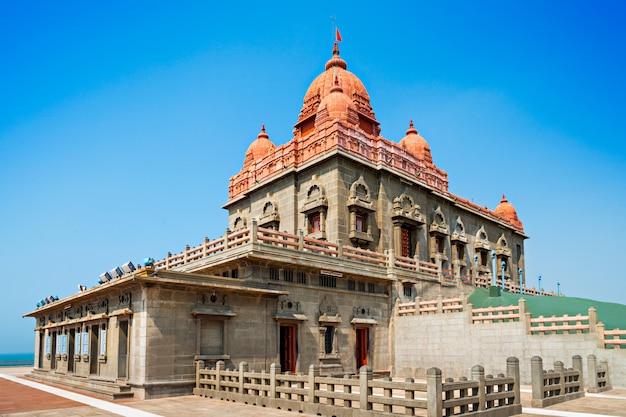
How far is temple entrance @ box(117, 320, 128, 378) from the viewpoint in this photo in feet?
68.0

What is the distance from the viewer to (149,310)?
19.2 meters

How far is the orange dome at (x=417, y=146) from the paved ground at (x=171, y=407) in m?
22.9

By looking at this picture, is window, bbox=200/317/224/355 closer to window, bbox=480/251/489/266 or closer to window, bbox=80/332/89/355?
window, bbox=80/332/89/355

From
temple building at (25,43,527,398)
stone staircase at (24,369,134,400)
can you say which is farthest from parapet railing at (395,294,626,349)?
stone staircase at (24,369,134,400)

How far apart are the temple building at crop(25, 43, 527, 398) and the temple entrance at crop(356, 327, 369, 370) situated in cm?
7

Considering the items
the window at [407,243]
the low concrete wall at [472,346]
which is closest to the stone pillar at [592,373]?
the low concrete wall at [472,346]

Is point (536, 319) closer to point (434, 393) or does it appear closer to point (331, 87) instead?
point (434, 393)

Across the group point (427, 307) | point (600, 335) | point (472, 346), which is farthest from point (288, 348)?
point (600, 335)

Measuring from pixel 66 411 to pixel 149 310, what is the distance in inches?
A: 173

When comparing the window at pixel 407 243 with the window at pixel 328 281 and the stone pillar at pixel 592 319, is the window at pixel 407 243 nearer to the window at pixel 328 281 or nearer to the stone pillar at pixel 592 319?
the window at pixel 328 281

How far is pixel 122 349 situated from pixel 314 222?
1505 centimetres

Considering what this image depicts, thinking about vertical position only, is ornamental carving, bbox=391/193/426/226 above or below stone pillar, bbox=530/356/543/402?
above

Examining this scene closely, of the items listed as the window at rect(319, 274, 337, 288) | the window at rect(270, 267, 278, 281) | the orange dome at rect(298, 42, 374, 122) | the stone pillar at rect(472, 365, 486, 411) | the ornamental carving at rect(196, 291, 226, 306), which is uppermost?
the orange dome at rect(298, 42, 374, 122)

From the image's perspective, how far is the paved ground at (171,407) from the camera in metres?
15.0
